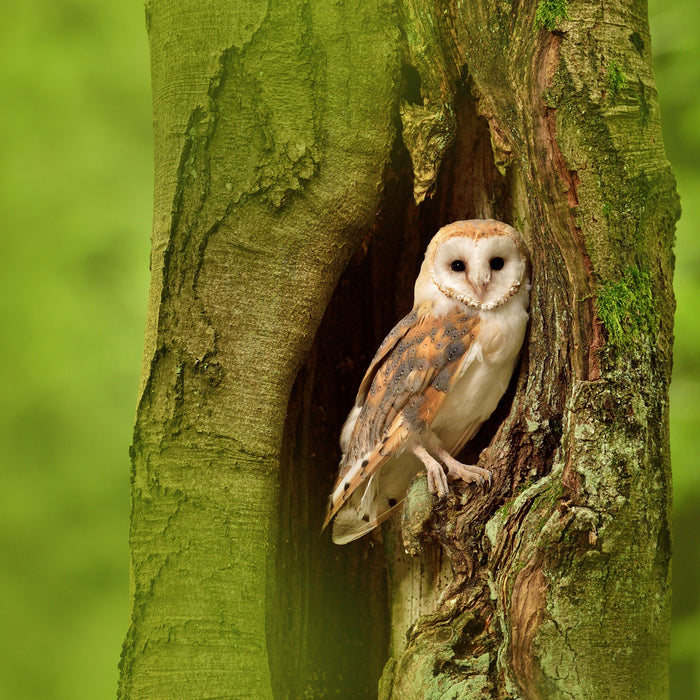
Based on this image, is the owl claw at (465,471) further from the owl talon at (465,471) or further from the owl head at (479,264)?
the owl head at (479,264)

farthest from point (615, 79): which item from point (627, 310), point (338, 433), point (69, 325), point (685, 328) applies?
point (69, 325)

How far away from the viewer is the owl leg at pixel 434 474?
1291 mm

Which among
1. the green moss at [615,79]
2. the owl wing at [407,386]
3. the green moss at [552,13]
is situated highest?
the green moss at [552,13]

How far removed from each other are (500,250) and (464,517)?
46cm

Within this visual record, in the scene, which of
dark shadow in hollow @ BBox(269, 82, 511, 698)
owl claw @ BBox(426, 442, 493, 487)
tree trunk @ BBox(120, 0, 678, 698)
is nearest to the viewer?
tree trunk @ BBox(120, 0, 678, 698)

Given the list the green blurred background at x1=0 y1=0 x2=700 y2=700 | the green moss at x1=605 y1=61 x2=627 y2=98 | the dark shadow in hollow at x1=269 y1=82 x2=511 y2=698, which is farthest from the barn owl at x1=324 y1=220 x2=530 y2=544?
the green blurred background at x1=0 y1=0 x2=700 y2=700

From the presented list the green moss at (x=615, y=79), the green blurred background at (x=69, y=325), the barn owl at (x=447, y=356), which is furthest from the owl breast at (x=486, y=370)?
the green blurred background at (x=69, y=325)

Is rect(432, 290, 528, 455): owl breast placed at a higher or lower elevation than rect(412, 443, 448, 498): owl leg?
higher

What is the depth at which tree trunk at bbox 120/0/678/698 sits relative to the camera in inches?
43.5

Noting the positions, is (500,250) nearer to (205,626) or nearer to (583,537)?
(583,537)

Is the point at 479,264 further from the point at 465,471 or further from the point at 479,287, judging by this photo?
the point at 465,471

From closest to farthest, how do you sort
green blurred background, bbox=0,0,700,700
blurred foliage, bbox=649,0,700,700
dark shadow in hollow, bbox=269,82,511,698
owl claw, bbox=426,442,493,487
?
owl claw, bbox=426,442,493,487 → dark shadow in hollow, bbox=269,82,511,698 → blurred foliage, bbox=649,0,700,700 → green blurred background, bbox=0,0,700,700

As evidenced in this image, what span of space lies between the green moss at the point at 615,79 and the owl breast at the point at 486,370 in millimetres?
360

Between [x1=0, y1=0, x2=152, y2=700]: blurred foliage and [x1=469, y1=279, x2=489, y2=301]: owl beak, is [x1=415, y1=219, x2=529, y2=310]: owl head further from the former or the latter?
[x1=0, y1=0, x2=152, y2=700]: blurred foliage
